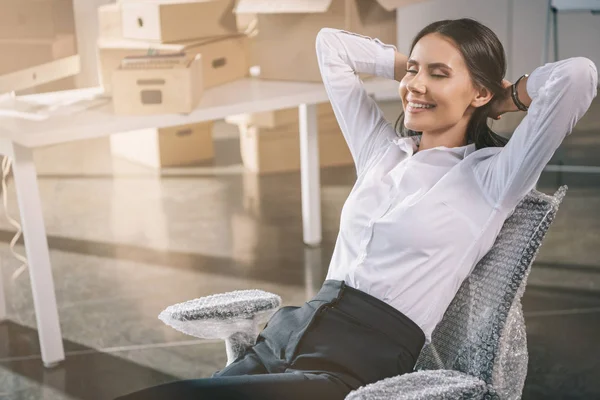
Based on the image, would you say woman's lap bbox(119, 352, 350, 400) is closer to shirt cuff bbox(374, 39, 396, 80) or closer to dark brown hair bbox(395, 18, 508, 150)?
dark brown hair bbox(395, 18, 508, 150)

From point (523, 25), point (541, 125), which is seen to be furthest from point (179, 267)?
point (523, 25)

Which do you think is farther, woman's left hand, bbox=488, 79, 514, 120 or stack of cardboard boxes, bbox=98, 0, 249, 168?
stack of cardboard boxes, bbox=98, 0, 249, 168

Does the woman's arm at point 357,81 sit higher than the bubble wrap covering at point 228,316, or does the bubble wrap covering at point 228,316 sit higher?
the woman's arm at point 357,81

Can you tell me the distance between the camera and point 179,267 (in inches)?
137

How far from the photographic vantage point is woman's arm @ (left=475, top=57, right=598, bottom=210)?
4.93ft

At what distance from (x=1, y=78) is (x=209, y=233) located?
1315 millimetres

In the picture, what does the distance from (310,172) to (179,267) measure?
64 centimetres

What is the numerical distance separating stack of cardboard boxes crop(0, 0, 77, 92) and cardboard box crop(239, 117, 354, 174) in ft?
5.15

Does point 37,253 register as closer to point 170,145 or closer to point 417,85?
point 417,85

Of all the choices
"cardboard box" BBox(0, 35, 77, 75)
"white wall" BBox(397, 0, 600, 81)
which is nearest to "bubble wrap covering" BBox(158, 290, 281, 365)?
"cardboard box" BBox(0, 35, 77, 75)

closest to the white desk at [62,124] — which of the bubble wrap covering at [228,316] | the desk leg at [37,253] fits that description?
the desk leg at [37,253]

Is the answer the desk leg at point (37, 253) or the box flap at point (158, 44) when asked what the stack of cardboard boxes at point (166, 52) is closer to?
the box flap at point (158, 44)

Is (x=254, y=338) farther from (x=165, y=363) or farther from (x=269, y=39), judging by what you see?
(x=269, y=39)

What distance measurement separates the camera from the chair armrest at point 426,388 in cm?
135
